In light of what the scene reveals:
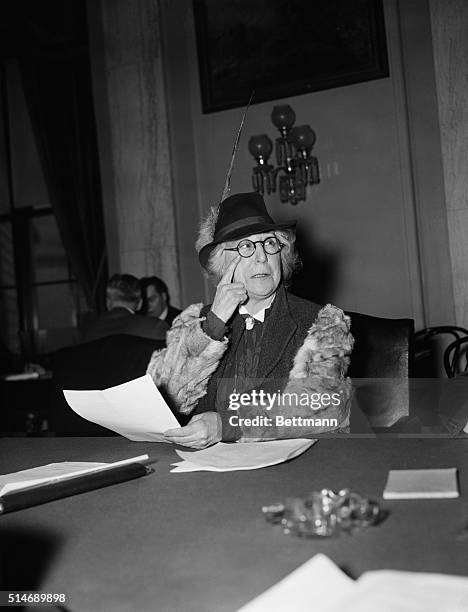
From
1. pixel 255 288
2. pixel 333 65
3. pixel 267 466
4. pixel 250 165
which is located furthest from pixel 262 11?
pixel 267 466

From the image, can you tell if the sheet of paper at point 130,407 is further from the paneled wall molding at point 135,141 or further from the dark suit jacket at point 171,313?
the paneled wall molding at point 135,141

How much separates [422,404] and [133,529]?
1.94m

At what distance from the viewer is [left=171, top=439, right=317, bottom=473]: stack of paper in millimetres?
1443

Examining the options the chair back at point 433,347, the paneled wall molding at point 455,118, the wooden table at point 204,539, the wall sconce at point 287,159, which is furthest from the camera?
the wall sconce at point 287,159

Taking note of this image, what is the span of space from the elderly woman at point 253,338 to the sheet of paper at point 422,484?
A: 620 millimetres

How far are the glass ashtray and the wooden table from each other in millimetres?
16

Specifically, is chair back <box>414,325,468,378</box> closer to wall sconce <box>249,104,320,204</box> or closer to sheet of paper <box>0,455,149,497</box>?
wall sconce <box>249,104,320,204</box>

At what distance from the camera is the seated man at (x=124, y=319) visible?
4.47 meters

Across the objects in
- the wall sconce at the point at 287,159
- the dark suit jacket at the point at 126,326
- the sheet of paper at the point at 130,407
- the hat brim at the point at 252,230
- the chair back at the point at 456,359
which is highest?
the wall sconce at the point at 287,159

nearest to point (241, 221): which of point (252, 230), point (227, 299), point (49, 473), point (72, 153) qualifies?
point (252, 230)

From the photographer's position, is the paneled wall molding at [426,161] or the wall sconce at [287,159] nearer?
the paneled wall molding at [426,161]

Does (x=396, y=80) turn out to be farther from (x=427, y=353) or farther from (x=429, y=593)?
(x=429, y=593)

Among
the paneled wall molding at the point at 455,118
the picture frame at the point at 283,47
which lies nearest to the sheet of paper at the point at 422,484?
the paneled wall molding at the point at 455,118

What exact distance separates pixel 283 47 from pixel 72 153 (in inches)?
123
